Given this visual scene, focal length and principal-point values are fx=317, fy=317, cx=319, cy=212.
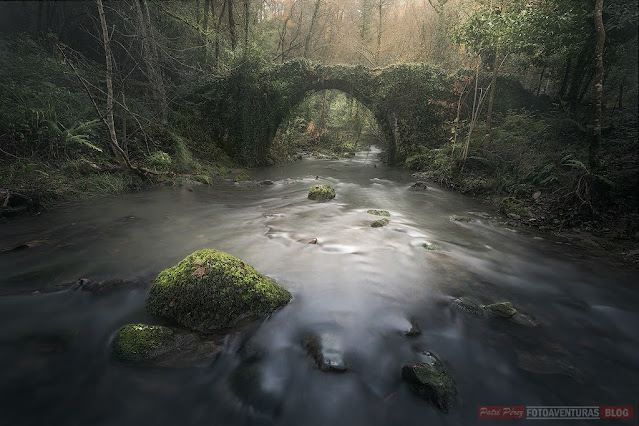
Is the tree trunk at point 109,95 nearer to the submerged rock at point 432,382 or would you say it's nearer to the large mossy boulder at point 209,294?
the large mossy boulder at point 209,294

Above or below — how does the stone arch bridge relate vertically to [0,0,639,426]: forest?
above

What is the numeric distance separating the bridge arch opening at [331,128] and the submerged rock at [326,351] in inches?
706

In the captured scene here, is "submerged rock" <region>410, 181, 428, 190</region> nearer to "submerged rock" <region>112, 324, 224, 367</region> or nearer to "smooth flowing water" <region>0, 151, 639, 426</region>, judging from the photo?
"smooth flowing water" <region>0, 151, 639, 426</region>

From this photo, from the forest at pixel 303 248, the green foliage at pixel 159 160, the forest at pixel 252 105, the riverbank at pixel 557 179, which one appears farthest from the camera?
the green foliage at pixel 159 160

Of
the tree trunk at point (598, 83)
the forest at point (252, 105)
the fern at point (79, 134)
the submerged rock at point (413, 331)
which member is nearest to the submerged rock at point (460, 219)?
the forest at point (252, 105)

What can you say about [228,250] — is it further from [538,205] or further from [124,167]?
[538,205]

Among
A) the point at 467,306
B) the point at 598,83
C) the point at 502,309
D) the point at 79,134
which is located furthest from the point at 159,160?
the point at 598,83

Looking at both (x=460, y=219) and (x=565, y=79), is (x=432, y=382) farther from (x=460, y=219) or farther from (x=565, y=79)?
(x=565, y=79)

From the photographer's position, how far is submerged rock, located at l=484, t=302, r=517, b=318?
3948mm

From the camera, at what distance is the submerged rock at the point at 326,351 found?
308 centimetres

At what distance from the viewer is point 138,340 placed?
3053 mm

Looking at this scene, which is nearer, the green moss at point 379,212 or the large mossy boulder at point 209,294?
the large mossy boulder at point 209,294

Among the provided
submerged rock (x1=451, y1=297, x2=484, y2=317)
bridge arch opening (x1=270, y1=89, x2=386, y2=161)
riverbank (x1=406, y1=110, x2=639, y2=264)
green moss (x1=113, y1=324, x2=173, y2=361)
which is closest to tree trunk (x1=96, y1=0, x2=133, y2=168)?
green moss (x1=113, y1=324, x2=173, y2=361)

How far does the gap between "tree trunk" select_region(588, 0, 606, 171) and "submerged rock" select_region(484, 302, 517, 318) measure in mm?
5495
